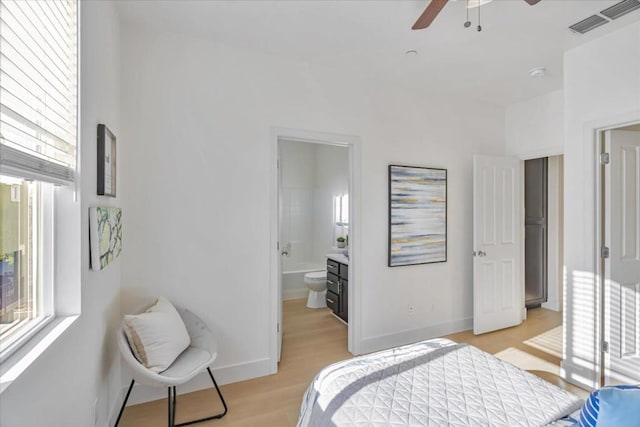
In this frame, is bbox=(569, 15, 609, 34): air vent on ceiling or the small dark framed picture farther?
bbox=(569, 15, 609, 34): air vent on ceiling

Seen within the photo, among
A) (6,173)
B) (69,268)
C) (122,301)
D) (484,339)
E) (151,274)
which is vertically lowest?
(484,339)

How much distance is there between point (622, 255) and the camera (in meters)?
2.62

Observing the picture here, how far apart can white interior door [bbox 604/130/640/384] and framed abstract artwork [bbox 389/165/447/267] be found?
1413 mm

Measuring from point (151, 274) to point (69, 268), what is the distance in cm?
111

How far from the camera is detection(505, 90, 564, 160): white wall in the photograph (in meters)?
3.61

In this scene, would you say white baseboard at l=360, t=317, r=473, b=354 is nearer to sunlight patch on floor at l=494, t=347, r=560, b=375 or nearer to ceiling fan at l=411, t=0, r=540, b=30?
sunlight patch on floor at l=494, t=347, r=560, b=375

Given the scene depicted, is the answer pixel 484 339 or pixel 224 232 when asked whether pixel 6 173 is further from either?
pixel 484 339

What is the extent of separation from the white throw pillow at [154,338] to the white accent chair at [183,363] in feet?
0.16

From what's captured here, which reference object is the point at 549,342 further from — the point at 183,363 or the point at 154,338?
the point at 154,338

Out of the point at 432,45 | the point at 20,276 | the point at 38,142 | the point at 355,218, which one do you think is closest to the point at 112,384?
the point at 20,276

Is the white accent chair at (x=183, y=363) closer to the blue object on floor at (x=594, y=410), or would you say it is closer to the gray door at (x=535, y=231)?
the blue object on floor at (x=594, y=410)

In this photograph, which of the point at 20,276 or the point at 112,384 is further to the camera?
the point at 112,384

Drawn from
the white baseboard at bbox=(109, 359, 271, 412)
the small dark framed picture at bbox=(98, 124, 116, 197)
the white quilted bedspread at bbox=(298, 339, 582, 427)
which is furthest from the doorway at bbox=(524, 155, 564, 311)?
the small dark framed picture at bbox=(98, 124, 116, 197)

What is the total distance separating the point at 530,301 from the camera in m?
4.55
